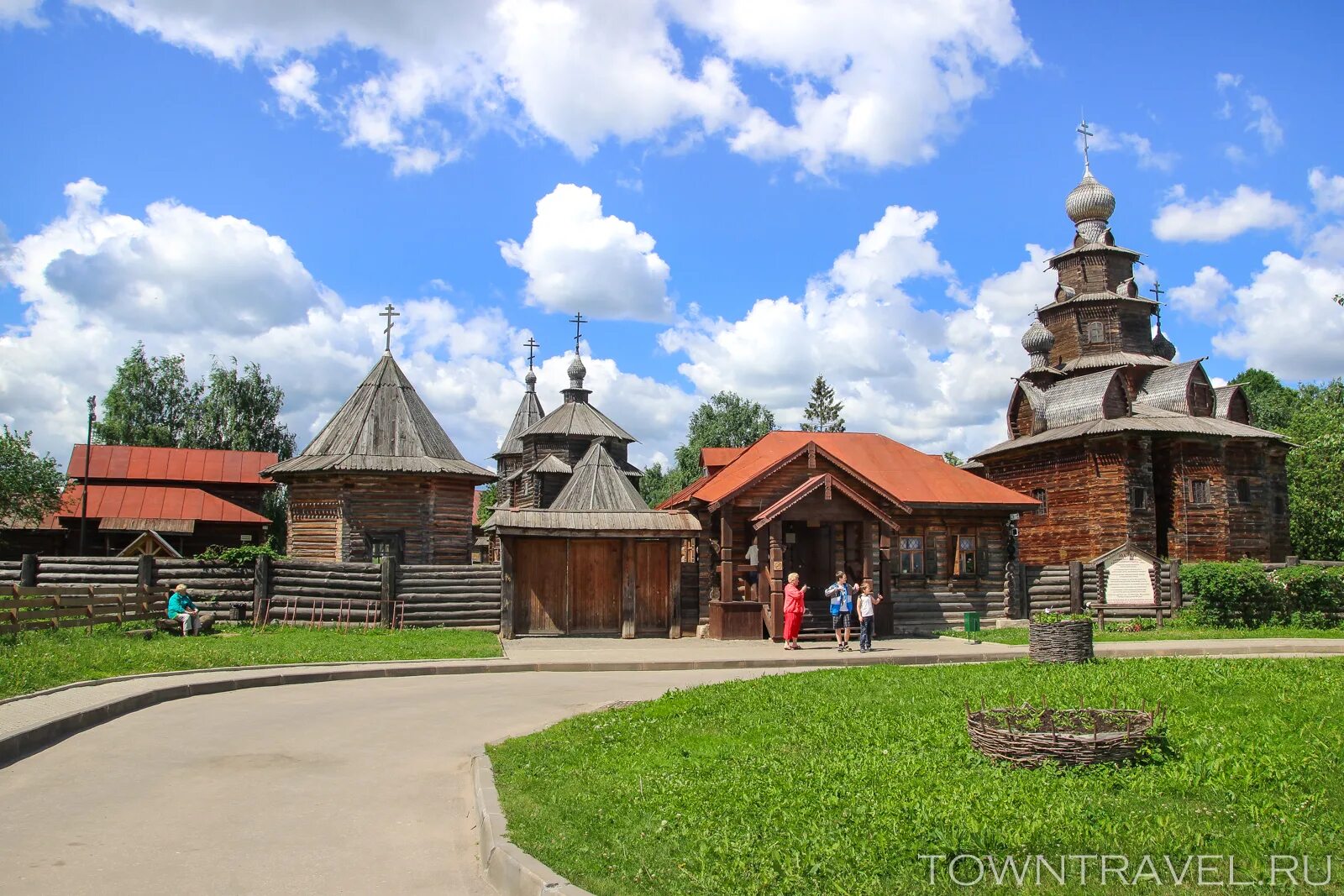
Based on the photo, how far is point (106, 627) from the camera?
770 inches

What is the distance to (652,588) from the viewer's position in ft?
81.8

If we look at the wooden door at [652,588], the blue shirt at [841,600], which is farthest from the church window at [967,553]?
the wooden door at [652,588]

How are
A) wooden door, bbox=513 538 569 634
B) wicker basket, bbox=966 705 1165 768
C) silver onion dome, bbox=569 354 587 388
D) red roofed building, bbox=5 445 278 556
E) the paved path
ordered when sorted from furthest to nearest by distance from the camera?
1. silver onion dome, bbox=569 354 587 388
2. red roofed building, bbox=5 445 278 556
3. wooden door, bbox=513 538 569 634
4. wicker basket, bbox=966 705 1165 768
5. the paved path

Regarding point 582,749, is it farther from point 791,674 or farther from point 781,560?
point 781,560

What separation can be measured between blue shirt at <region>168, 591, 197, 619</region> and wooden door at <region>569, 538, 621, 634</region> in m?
8.52

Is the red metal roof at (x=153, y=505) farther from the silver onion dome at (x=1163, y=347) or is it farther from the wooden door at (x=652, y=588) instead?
the silver onion dome at (x=1163, y=347)

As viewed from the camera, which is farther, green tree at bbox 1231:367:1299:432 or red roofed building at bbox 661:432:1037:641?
green tree at bbox 1231:367:1299:432

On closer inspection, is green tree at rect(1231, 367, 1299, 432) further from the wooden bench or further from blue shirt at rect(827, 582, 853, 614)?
Answer: the wooden bench

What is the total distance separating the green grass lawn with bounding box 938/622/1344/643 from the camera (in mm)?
23844

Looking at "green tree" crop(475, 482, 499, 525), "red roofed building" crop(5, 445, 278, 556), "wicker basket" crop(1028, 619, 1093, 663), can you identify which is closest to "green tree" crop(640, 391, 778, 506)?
"green tree" crop(475, 482, 499, 525)

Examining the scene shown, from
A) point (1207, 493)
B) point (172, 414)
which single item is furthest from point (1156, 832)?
point (172, 414)

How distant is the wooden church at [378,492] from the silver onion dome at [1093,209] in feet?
107

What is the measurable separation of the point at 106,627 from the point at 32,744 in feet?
36.0

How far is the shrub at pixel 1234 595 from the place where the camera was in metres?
26.3
